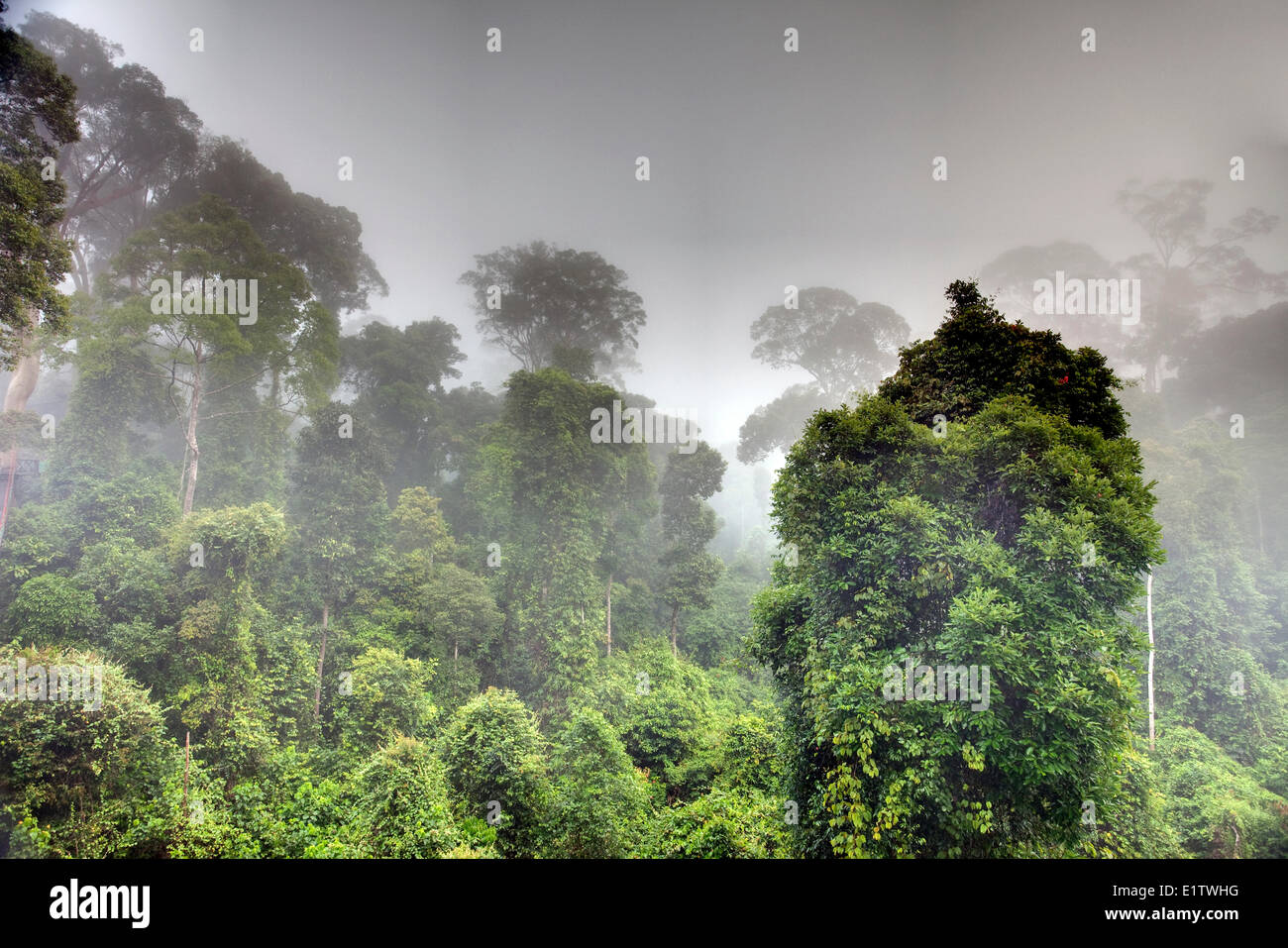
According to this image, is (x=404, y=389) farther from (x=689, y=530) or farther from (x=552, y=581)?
(x=689, y=530)

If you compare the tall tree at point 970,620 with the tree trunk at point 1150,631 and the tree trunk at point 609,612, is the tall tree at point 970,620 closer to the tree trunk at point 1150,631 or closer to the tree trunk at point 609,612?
the tree trunk at point 609,612

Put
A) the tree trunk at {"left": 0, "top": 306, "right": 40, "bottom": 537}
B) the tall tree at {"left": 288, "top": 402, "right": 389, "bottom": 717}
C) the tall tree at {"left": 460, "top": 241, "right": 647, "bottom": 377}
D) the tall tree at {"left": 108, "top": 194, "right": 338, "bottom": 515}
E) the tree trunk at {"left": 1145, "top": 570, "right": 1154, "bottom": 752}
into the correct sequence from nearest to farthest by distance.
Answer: the tree trunk at {"left": 0, "top": 306, "right": 40, "bottom": 537} < the tall tree at {"left": 288, "top": 402, "right": 389, "bottom": 717} < the tall tree at {"left": 108, "top": 194, "right": 338, "bottom": 515} < the tree trunk at {"left": 1145, "top": 570, "right": 1154, "bottom": 752} < the tall tree at {"left": 460, "top": 241, "right": 647, "bottom": 377}

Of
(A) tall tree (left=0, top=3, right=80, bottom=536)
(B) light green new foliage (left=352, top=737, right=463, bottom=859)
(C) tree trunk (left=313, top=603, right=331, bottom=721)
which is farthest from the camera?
(C) tree trunk (left=313, top=603, right=331, bottom=721)

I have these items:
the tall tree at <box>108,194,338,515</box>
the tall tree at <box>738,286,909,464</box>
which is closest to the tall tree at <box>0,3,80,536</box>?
the tall tree at <box>108,194,338,515</box>

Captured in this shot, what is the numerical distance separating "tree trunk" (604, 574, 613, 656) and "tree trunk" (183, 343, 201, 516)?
52.2ft

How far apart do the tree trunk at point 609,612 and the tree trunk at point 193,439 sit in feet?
52.2

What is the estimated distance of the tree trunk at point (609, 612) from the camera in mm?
22000

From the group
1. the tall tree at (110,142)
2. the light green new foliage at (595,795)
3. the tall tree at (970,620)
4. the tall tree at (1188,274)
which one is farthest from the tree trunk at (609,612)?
the tall tree at (1188,274)

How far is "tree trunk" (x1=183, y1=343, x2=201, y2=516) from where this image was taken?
55.8 ft

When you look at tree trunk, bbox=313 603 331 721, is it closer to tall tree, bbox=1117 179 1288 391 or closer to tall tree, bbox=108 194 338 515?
tall tree, bbox=108 194 338 515

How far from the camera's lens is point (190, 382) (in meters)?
18.3

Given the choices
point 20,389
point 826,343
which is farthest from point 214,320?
point 826,343

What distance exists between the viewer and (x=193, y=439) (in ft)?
57.2

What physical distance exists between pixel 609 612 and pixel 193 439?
1740 cm
